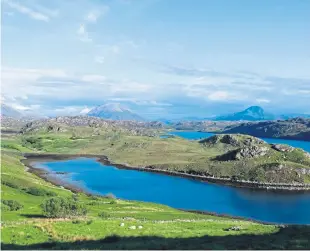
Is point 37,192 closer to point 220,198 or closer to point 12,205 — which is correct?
point 12,205

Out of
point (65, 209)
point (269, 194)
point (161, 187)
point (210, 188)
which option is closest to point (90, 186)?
point (161, 187)

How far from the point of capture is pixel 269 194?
17938 cm

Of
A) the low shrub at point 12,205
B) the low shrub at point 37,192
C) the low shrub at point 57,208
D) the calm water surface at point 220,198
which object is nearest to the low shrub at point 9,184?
the low shrub at point 37,192

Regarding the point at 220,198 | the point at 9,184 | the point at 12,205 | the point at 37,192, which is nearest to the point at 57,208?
the point at 12,205

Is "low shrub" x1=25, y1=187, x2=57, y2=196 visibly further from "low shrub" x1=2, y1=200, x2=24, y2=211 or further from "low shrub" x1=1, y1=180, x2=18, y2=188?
"low shrub" x1=2, y1=200, x2=24, y2=211

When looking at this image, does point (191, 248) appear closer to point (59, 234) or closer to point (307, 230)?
point (59, 234)

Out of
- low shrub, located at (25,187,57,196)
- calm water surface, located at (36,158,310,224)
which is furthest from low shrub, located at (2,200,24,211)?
calm water surface, located at (36,158,310,224)

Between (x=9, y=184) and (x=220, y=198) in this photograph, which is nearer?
(x=9, y=184)

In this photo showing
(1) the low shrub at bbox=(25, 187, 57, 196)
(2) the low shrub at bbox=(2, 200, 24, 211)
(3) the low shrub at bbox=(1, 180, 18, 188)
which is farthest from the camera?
A: (3) the low shrub at bbox=(1, 180, 18, 188)

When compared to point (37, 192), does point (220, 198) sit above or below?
below

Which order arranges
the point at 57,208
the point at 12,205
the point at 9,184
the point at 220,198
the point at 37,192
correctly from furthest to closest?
the point at 220,198 → the point at 9,184 → the point at 37,192 → the point at 12,205 → the point at 57,208

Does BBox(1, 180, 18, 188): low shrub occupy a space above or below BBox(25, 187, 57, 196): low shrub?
above

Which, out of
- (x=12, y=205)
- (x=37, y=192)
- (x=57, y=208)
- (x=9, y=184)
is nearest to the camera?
(x=57, y=208)

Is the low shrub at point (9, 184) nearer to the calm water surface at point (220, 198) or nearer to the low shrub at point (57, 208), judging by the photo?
the calm water surface at point (220, 198)
